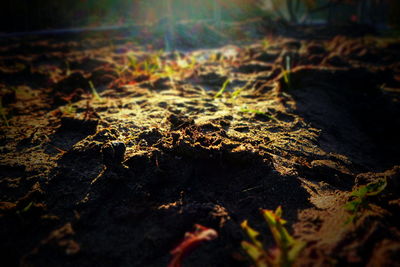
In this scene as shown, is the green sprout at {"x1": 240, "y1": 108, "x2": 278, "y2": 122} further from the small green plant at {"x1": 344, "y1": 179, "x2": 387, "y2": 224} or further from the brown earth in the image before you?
the small green plant at {"x1": 344, "y1": 179, "x2": 387, "y2": 224}

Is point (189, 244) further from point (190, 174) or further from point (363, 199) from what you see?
point (363, 199)

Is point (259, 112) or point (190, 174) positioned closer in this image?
point (190, 174)

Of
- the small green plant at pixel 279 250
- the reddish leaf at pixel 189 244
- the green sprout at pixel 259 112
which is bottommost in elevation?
the reddish leaf at pixel 189 244

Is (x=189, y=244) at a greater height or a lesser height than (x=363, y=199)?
lesser

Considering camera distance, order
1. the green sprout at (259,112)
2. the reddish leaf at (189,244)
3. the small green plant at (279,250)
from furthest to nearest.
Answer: the green sprout at (259,112), the reddish leaf at (189,244), the small green plant at (279,250)

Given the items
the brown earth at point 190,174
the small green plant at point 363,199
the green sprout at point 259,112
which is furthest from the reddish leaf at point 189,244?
the green sprout at point 259,112

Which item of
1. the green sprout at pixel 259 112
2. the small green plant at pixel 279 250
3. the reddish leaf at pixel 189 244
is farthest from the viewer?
the green sprout at pixel 259 112

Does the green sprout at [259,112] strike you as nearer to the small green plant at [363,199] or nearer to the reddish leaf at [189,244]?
the small green plant at [363,199]

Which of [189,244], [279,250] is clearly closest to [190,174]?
[189,244]

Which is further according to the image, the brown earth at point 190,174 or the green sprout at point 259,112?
the green sprout at point 259,112
